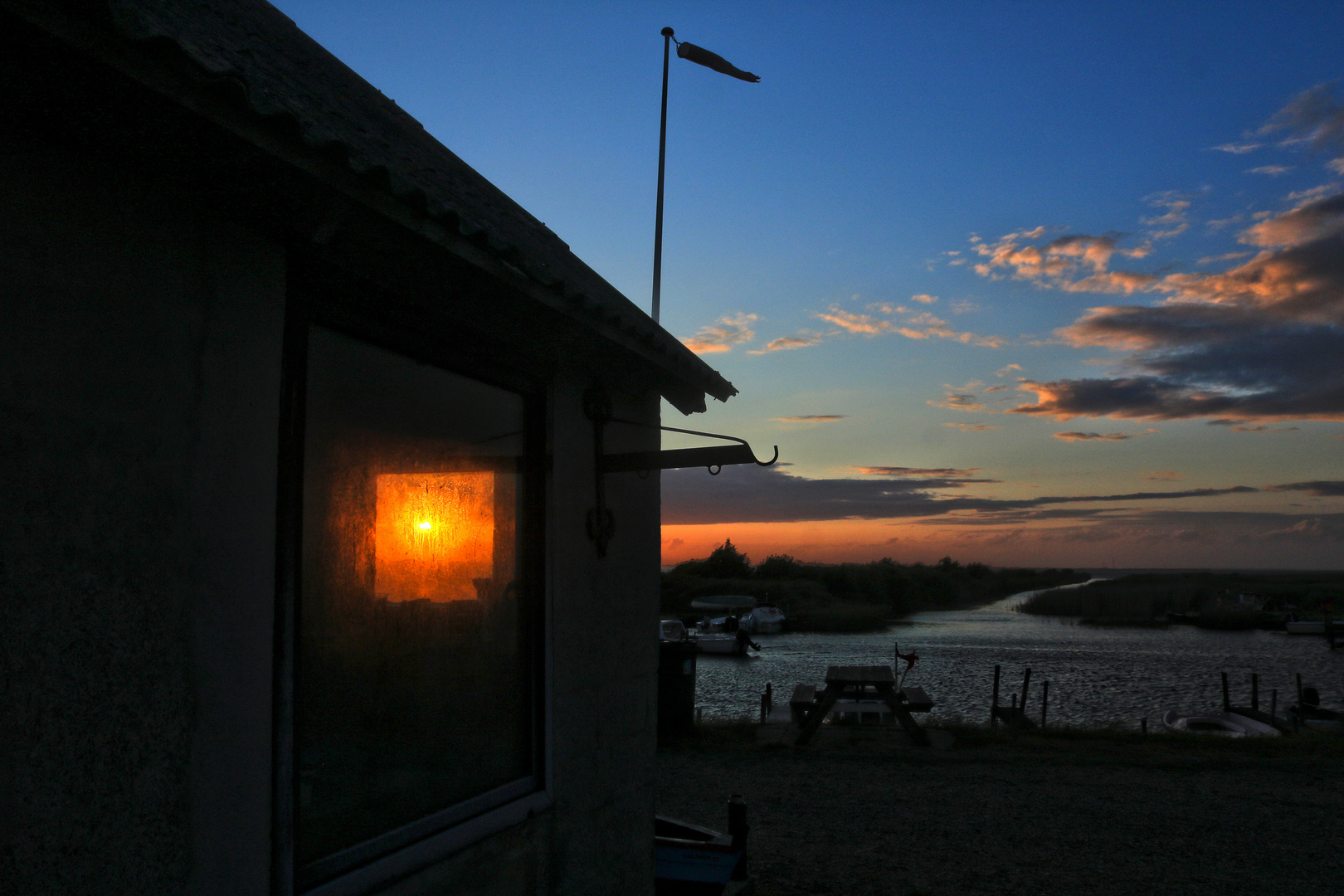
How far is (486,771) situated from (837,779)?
8.97 meters

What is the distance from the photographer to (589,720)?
4.46 m

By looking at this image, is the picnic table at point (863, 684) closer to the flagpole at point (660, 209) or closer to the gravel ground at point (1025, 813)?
the gravel ground at point (1025, 813)

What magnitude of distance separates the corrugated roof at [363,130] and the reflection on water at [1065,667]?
20010 mm

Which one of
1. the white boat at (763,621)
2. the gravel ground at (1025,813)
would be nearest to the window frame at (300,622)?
the gravel ground at (1025,813)

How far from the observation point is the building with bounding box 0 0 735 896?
6.55 feet

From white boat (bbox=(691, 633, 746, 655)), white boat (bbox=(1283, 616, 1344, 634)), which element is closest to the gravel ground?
white boat (bbox=(691, 633, 746, 655))

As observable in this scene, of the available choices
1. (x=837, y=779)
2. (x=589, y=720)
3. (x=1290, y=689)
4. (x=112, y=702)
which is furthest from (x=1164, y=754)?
(x=1290, y=689)

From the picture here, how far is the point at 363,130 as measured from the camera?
145 inches

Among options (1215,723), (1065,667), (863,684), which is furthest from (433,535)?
(1065,667)

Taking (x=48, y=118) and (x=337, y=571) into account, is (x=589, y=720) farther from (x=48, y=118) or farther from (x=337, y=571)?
(x=48, y=118)

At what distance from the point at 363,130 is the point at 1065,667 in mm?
45725

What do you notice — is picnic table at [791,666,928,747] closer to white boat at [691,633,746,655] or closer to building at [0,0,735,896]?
building at [0,0,735,896]

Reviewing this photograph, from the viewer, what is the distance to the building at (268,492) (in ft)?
6.55

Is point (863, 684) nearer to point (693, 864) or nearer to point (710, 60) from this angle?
point (693, 864)
